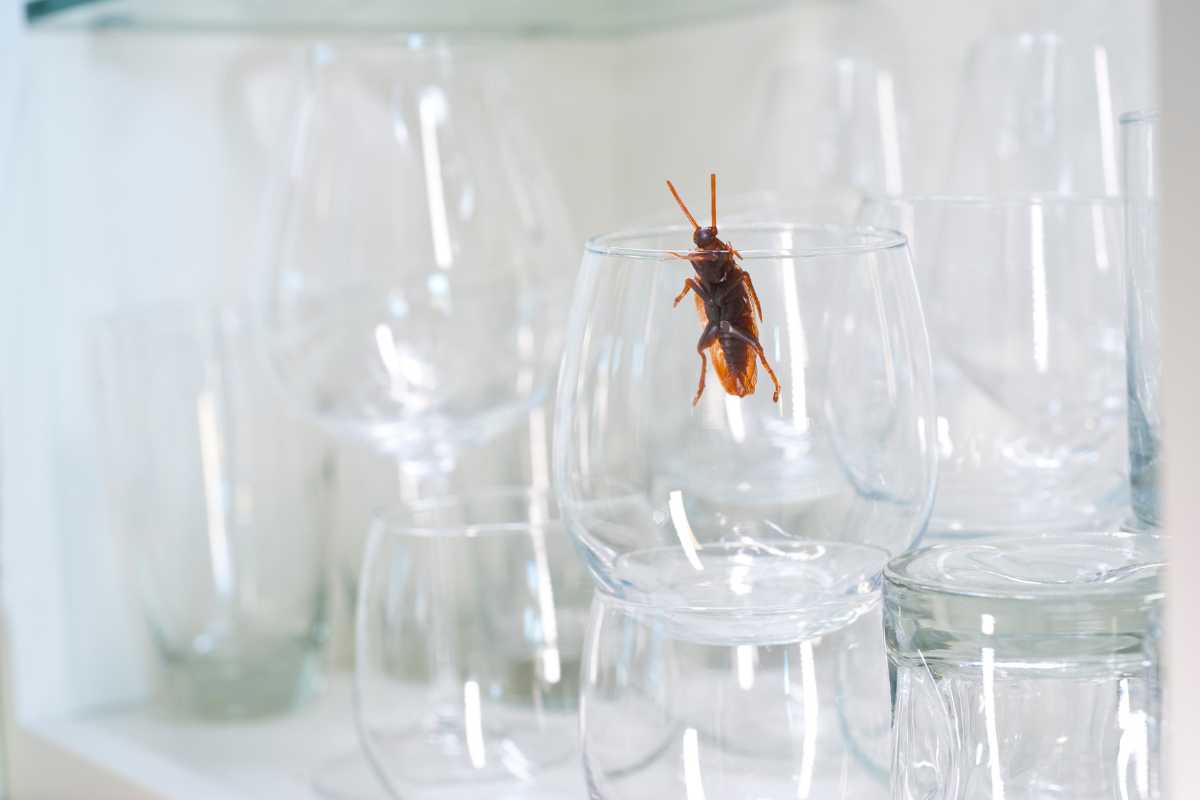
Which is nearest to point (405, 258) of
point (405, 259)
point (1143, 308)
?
point (405, 259)

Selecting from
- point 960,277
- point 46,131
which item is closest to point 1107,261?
point 960,277

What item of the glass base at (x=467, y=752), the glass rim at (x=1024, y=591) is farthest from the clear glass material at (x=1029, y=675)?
the glass base at (x=467, y=752)

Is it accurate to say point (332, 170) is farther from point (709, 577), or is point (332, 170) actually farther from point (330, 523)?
point (709, 577)

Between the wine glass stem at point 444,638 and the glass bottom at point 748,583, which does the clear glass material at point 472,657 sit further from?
the glass bottom at point 748,583

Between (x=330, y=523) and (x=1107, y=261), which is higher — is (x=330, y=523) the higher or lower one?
the lower one

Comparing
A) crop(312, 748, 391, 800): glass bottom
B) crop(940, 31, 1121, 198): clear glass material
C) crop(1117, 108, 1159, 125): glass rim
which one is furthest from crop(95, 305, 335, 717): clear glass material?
crop(1117, 108, 1159, 125): glass rim

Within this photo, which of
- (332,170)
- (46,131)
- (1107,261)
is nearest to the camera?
(1107,261)

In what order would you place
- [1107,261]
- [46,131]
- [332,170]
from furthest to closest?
[46,131], [332,170], [1107,261]
